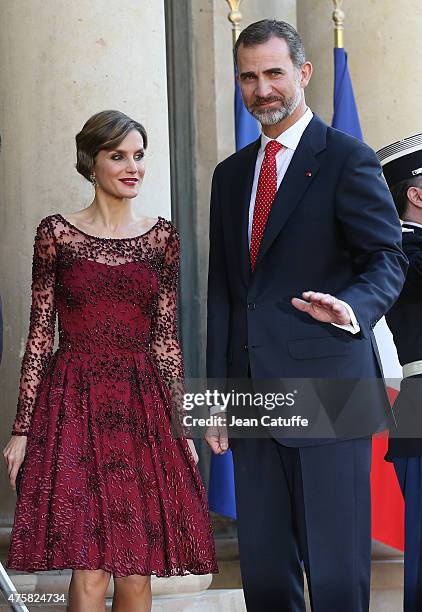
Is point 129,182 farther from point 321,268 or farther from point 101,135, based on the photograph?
point 321,268

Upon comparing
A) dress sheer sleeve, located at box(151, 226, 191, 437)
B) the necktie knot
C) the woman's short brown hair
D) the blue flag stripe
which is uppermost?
the blue flag stripe

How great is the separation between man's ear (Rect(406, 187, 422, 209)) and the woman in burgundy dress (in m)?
0.88

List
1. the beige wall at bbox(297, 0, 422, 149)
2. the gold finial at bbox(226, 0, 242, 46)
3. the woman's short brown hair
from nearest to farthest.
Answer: the woman's short brown hair
the gold finial at bbox(226, 0, 242, 46)
the beige wall at bbox(297, 0, 422, 149)

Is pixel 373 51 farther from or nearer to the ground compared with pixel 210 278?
farther from the ground

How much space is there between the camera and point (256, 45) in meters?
3.78

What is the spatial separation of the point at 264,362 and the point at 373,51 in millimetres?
3241

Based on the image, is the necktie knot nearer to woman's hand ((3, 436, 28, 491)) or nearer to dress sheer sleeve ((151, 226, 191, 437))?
dress sheer sleeve ((151, 226, 191, 437))

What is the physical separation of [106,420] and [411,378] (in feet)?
3.70

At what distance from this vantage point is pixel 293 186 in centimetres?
371

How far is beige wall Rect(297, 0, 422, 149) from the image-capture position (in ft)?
21.0

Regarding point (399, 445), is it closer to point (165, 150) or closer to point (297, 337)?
point (297, 337)

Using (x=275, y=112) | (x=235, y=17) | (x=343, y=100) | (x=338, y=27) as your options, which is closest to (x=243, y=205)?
(x=275, y=112)

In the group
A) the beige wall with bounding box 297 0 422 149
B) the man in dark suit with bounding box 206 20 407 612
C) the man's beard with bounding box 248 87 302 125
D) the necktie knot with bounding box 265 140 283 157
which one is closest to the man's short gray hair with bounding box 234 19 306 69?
the man in dark suit with bounding box 206 20 407 612

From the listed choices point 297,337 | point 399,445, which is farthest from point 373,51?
point 297,337
